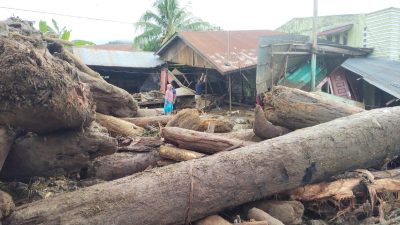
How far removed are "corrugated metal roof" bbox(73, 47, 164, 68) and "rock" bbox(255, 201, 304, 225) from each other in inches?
481

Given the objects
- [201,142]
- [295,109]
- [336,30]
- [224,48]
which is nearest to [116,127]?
[201,142]

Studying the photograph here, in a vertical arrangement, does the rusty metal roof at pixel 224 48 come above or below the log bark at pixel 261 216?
above

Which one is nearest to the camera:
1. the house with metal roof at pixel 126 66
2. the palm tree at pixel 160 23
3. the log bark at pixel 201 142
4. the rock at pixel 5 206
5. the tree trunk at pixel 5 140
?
the rock at pixel 5 206

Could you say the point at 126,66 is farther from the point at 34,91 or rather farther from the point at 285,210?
the point at 285,210

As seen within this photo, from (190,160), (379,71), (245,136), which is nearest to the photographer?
(190,160)

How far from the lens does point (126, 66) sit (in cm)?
1602

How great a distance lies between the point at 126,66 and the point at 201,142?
11704 millimetres

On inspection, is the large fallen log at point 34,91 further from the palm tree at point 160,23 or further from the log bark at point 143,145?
the palm tree at point 160,23

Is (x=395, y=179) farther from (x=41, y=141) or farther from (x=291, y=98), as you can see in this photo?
(x=41, y=141)

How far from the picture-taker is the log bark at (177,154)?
4786 millimetres

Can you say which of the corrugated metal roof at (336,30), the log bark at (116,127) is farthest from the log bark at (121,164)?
the corrugated metal roof at (336,30)

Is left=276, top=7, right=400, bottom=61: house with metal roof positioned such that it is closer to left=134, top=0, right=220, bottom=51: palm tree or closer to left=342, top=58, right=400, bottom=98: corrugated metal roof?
left=342, top=58, right=400, bottom=98: corrugated metal roof

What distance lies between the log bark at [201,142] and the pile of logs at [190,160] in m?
0.01

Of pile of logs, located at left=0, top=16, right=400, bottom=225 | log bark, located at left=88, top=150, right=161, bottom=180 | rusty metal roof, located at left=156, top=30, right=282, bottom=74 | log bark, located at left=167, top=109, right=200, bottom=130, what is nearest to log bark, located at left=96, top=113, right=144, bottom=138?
log bark, located at left=167, top=109, right=200, bottom=130
